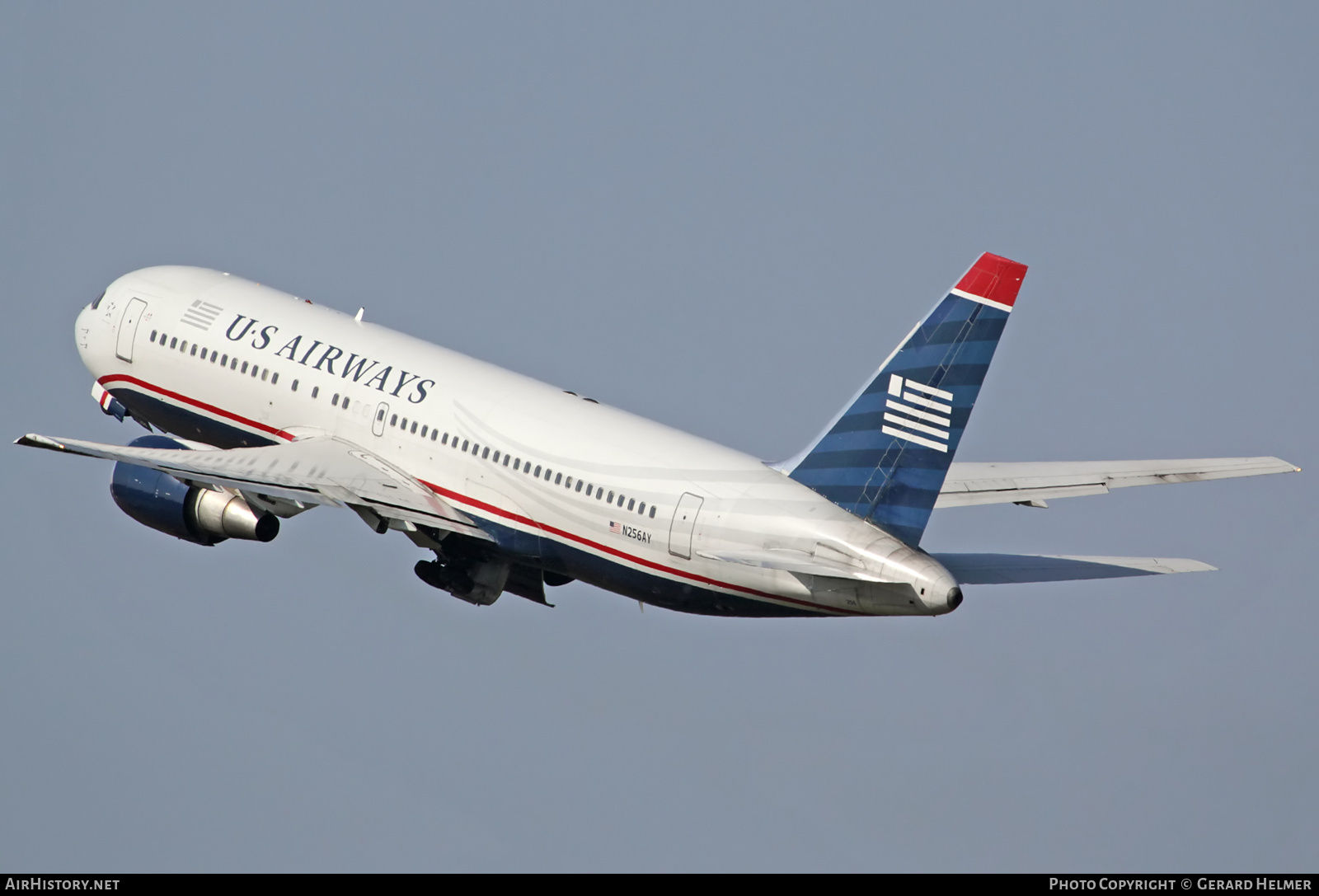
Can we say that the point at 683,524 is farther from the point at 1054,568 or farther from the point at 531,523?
the point at 1054,568

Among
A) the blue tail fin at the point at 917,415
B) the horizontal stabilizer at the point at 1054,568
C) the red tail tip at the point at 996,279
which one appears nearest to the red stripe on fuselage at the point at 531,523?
the horizontal stabilizer at the point at 1054,568

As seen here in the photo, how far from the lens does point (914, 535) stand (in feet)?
153

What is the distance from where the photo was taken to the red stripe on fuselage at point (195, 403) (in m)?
55.8

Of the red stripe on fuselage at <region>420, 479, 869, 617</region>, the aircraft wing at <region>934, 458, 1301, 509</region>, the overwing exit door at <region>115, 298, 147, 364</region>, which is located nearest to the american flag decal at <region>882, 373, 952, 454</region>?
the red stripe on fuselage at <region>420, 479, 869, 617</region>

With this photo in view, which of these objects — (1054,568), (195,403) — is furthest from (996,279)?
(195,403)

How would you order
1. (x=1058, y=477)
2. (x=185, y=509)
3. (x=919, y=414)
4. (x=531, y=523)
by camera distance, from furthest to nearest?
(x=185, y=509)
(x=1058, y=477)
(x=531, y=523)
(x=919, y=414)

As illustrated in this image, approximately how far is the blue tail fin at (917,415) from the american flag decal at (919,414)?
0.02 meters

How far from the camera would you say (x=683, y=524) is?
4966 cm

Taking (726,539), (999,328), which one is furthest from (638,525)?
(999,328)

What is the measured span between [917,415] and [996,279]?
Result: 340cm

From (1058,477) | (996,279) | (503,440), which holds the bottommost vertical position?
(996,279)

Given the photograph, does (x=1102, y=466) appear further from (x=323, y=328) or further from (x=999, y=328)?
(x=323, y=328)
